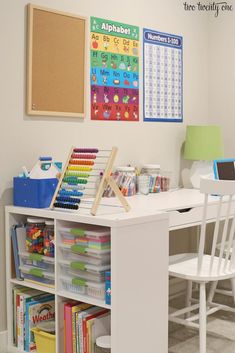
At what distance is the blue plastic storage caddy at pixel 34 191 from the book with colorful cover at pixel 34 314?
50 centimetres

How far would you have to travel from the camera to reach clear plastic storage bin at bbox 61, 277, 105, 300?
2.38m

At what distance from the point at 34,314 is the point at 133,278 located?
26.8 inches

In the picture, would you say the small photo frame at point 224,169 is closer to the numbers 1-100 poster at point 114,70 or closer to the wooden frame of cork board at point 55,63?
the numbers 1-100 poster at point 114,70

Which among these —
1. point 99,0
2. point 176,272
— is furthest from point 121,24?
point 176,272

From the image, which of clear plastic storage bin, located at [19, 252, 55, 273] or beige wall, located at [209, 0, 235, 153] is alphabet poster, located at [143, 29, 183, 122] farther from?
clear plastic storage bin, located at [19, 252, 55, 273]

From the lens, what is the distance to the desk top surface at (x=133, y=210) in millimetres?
2293

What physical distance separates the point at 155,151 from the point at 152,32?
0.79m

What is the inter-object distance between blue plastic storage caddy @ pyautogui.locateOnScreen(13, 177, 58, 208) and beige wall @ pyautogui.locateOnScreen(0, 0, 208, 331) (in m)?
0.11

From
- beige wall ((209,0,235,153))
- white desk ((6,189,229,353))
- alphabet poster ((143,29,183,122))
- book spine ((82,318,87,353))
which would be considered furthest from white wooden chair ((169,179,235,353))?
beige wall ((209,0,235,153))

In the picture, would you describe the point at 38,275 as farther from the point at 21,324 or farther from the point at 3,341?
the point at 3,341

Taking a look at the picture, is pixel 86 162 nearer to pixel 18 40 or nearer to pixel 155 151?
pixel 18 40

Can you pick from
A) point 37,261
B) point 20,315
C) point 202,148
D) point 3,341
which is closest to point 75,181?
point 37,261

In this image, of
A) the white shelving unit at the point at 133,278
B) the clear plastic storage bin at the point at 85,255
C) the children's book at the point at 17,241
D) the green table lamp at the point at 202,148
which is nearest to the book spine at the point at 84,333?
the white shelving unit at the point at 133,278

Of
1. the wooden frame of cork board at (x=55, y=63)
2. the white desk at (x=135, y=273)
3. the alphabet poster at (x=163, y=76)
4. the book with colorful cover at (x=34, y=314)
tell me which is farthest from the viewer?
the alphabet poster at (x=163, y=76)
